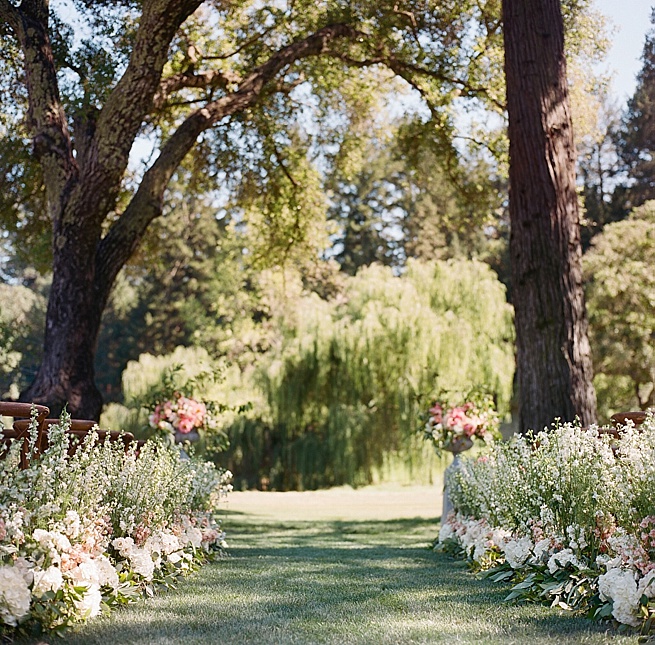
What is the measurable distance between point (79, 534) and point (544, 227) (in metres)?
5.44

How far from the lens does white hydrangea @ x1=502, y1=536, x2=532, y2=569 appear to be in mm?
5246

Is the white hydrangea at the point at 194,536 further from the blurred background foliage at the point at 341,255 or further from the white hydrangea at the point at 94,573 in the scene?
the blurred background foliage at the point at 341,255

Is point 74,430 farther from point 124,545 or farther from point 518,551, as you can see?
point 518,551

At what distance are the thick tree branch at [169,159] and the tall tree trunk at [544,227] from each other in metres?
4.73

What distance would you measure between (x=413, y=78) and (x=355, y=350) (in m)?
9.18

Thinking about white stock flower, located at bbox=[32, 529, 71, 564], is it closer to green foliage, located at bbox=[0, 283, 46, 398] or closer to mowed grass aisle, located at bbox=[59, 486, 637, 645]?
mowed grass aisle, located at bbox=[59, 486, 637, 645]

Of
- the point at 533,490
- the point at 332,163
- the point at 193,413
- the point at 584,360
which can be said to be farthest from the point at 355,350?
the point at 533,490

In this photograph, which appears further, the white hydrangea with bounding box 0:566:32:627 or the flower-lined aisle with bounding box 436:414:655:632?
the flower-lined aisle with bounding box 436:414:655:632

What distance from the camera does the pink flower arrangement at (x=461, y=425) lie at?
10.4 meters

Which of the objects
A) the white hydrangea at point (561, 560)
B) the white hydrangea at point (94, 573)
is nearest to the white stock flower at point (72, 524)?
the white hydrangea at point (94, 573)

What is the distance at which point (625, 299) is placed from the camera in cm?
2331

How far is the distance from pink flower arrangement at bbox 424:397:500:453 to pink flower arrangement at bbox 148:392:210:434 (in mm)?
3147

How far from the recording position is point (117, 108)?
10.4m

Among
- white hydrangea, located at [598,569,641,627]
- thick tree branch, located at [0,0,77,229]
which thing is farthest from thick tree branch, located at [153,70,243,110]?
white hydrangea, located at [598,569,641,627]
